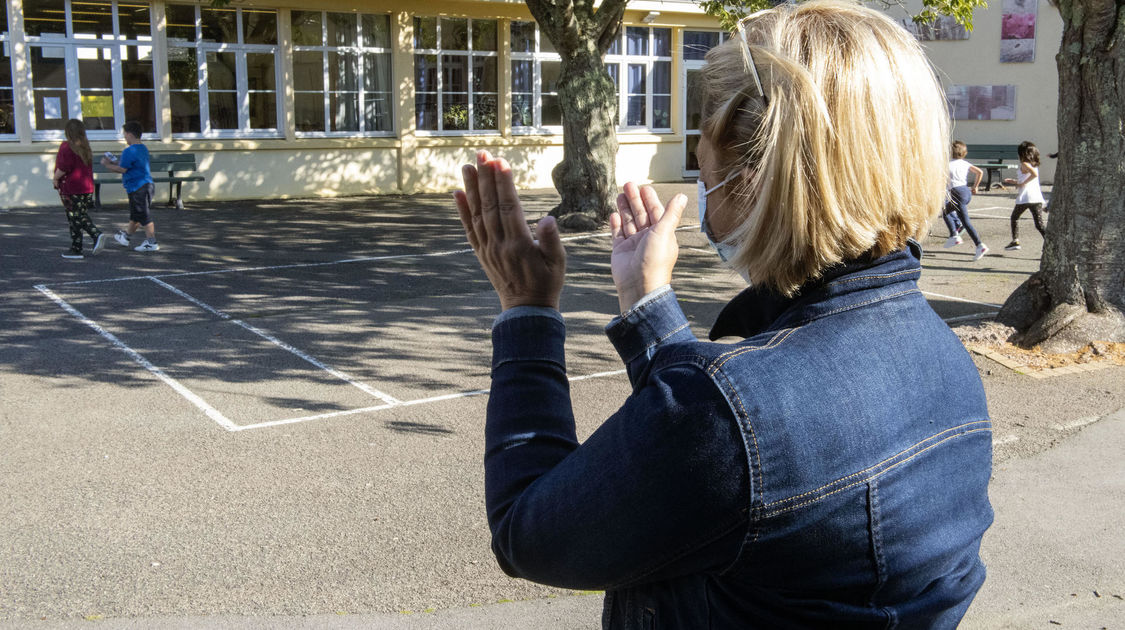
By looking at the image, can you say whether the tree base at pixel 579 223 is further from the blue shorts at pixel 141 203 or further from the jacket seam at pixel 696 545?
the jacket seam at pixel 696 545

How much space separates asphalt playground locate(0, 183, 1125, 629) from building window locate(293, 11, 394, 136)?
8498 mm

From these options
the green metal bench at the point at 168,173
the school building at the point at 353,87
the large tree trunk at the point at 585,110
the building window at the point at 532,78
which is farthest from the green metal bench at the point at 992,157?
the green metal bench at the point at 168,173

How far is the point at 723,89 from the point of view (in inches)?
56.9

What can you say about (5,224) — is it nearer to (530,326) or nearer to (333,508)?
(333,508)

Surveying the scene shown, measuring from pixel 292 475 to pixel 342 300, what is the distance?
5.31 metres

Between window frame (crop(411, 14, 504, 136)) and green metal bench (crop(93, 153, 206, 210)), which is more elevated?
window frame (crop(411, 14, 504, 136))

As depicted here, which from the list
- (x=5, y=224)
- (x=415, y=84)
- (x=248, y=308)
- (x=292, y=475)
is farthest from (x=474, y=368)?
(x=415, y=84)

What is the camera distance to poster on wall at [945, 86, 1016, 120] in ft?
80.9

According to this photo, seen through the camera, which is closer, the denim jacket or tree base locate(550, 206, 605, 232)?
the denim jacket

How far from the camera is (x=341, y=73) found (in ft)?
→ 70.5

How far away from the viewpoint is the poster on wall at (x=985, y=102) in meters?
24.7

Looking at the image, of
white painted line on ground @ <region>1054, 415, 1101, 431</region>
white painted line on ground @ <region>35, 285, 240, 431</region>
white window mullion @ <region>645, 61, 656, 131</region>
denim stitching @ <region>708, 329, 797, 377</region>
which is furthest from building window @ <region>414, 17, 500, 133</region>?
denim stitching @ <region>708, 329, 797, 377</region>

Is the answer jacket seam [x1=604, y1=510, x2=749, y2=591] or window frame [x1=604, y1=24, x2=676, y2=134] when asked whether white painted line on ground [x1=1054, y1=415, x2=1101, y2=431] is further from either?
window frame [x1=604, y1=24, x2=676, y2=134]

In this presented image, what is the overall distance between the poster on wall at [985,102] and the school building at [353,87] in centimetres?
4
